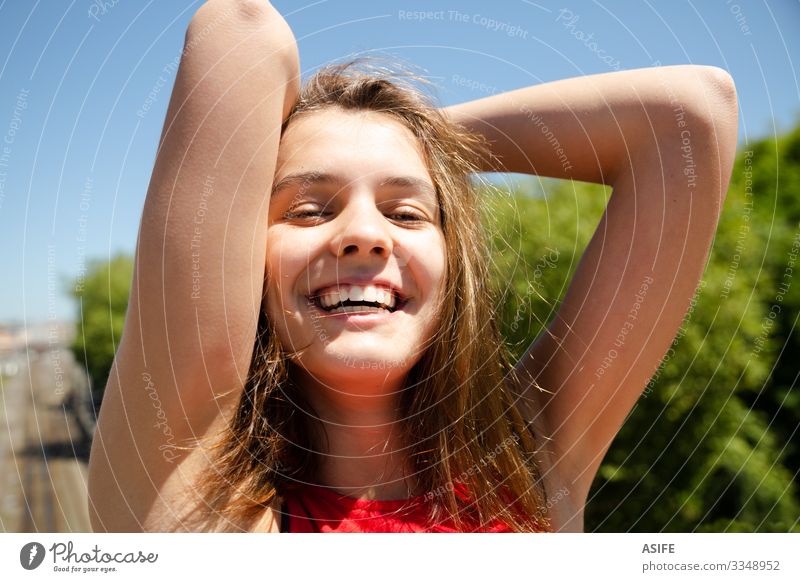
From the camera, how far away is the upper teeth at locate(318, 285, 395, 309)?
86 centimetres

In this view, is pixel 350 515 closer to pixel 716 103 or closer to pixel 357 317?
pixel 357 317

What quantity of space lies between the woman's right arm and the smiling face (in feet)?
0.20

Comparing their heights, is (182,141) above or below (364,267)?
above

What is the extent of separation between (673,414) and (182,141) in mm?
2915

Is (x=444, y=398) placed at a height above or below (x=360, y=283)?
below

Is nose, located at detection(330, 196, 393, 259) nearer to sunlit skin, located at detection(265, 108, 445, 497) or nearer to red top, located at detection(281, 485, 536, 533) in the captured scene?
sunlit skin, located at detection(265, 108, 445, 497)

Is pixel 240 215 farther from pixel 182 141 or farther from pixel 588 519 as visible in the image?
pixel 588 519

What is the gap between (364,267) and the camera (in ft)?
2.85

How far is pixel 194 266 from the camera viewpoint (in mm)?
764

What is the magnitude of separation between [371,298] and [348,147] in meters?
0.19

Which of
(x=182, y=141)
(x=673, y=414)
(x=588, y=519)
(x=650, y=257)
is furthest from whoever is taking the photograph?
(x=588, y=519)
